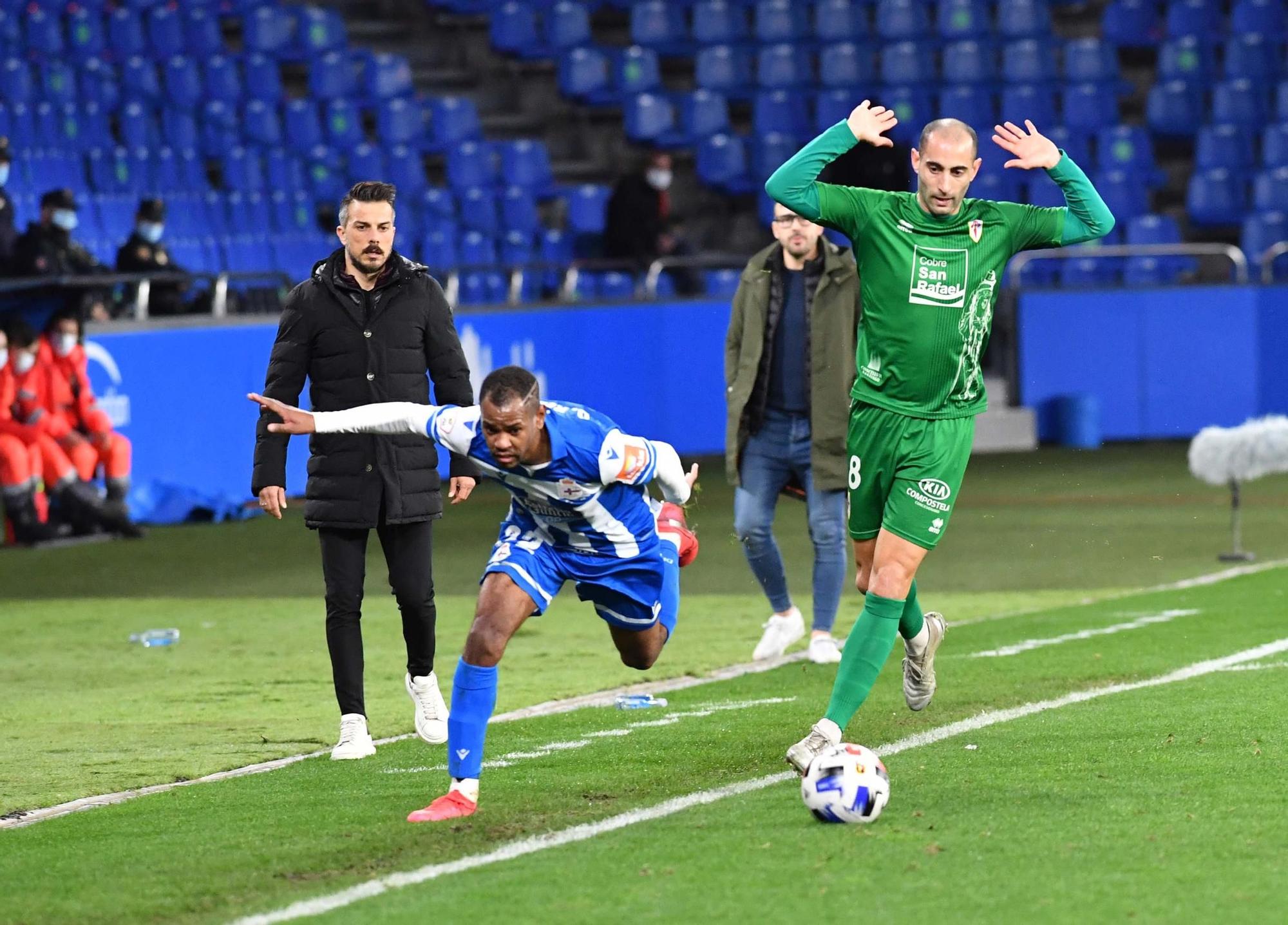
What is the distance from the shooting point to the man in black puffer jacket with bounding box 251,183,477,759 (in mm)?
7801

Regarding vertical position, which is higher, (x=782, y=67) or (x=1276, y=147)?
(x=782, y=67)

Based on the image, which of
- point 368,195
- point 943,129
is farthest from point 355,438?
point 943,129

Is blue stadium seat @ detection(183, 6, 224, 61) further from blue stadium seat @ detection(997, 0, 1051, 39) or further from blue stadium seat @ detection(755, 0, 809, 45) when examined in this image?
blue stadium seat @ detection(997, 0, 1051, 39)

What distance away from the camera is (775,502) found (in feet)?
33.7

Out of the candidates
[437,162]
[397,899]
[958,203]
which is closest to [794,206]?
[958,203]

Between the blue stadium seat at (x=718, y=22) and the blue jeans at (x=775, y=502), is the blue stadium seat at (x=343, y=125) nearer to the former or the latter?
the blue stadium seat at (x=718, y=22)

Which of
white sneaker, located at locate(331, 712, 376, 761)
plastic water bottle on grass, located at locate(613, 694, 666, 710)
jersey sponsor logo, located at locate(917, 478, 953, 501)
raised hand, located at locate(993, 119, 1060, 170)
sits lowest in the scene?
plastic water bottle on grass, located at locate(613, 694, 666, 710)

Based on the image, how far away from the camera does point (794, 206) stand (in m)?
7.06

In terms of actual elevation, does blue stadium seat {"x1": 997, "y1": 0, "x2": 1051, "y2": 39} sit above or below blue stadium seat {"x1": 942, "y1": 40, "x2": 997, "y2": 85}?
above

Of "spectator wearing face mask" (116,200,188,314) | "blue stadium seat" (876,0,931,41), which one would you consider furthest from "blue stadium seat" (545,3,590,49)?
"spectator wearing face mask" (116,200,188,314)

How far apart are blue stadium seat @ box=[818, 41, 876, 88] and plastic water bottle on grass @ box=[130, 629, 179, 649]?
16044mm

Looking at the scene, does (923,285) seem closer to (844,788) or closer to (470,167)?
(844,788)

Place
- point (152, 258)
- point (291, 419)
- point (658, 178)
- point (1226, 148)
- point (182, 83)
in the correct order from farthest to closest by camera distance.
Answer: point (1226, 148) < point (182, 83) < point (658, 178) < point (152, 258) < point (291, 419)

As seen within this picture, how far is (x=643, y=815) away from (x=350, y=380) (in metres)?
2.22
